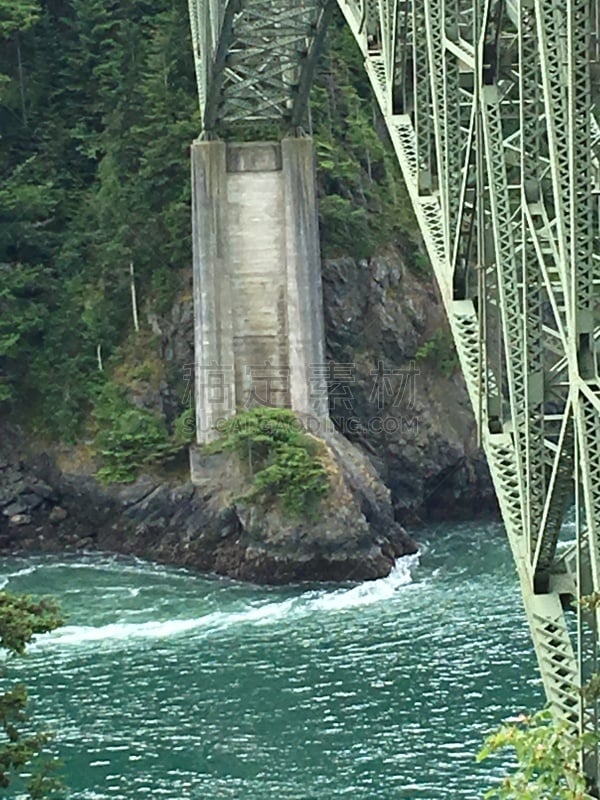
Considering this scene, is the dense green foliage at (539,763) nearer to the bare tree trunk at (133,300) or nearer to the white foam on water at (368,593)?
the white foam on water at (368,593)

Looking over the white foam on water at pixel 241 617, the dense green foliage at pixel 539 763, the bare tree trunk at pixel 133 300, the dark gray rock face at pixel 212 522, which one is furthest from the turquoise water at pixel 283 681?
the dense green foliage at pixel 539 763

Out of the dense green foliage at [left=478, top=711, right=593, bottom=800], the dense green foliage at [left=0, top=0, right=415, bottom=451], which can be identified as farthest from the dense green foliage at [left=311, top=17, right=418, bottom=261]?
the dense green foliage at [left=478, top=711, right=593, bottom=800]

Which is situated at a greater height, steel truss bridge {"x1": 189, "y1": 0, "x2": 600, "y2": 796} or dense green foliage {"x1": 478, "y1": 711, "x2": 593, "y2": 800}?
steel truss bridge {"x1": 189, "y1": 0, "x2": 600, "y2": 796}

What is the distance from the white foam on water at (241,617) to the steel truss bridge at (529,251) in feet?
49.6

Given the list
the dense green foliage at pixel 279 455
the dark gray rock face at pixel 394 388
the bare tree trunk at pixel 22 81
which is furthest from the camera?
the bare tree trunk at pixel 22 81

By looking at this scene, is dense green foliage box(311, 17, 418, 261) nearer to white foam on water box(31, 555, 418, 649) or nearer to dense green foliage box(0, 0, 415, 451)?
dense green foliage box(0, 0, 415, 451)

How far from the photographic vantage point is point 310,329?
35.2 metres

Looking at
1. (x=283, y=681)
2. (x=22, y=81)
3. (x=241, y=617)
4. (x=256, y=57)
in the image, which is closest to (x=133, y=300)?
(x=22, y=81)

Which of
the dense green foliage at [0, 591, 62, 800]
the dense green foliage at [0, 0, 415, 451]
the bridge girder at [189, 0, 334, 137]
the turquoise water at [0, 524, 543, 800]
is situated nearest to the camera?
the dense green foliage at [0, 591, 62, 800]

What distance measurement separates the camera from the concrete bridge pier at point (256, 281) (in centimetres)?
3519

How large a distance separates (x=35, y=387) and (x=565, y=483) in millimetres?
31006

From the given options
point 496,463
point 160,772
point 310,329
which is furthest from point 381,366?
point 496,463

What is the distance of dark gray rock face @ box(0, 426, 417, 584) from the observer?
3180 centimetres

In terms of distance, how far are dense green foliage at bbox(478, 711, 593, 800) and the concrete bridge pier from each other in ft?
93.5
